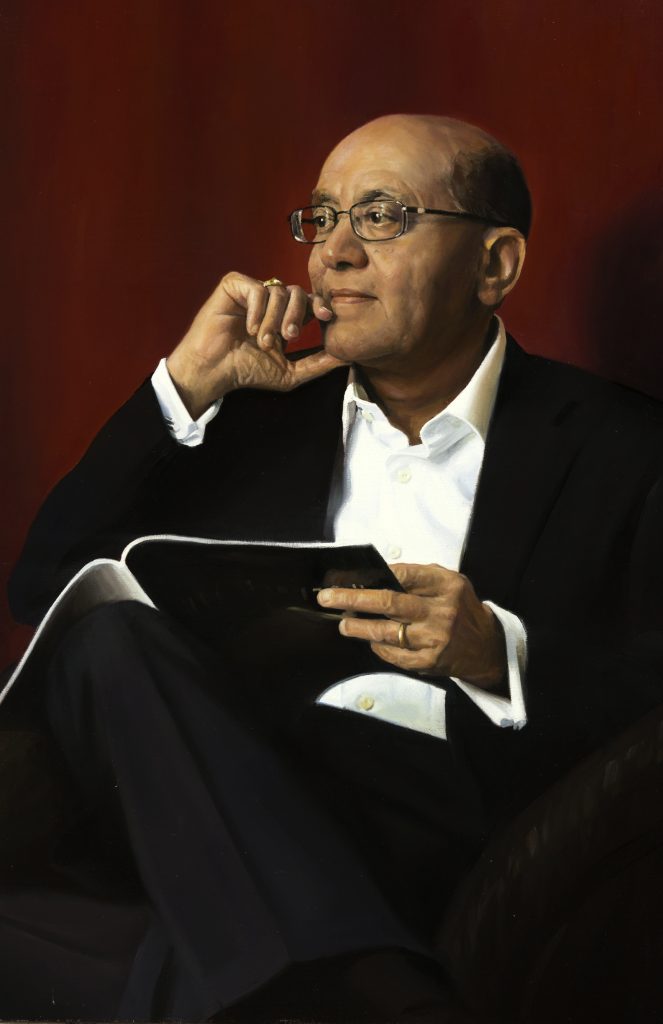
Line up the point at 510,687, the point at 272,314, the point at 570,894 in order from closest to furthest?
1. the point at 570,894
2. the point at 510,687
3. the point at 272,314

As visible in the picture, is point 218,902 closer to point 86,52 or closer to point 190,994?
point 190,994

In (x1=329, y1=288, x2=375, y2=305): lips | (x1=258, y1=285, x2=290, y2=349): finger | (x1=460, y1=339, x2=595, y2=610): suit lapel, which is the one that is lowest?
(x1=460, y1=339, x2=595, y2=610): suit lapel

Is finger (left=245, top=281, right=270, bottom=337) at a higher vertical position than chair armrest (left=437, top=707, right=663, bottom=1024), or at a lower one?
higher

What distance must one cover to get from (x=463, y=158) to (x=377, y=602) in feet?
2.48

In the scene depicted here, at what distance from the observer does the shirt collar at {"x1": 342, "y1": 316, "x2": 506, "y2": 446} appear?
1802mm

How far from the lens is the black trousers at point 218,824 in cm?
169

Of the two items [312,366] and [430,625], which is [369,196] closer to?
[312,366]

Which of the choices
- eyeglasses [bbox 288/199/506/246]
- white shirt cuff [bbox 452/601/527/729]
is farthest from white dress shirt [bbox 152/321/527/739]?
eyeglasses [bbox 288/199/506/246]

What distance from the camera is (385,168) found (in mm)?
1771

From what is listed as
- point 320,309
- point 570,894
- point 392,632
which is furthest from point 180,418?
point 570,894

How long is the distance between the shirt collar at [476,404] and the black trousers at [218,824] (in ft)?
1.60

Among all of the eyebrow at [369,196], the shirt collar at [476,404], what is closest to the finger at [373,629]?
the shirt collar at [476,404]

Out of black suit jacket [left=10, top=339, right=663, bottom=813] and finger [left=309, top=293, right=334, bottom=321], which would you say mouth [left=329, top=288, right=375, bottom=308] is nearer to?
finger [left=309, top=293, right=334, bottom=321]

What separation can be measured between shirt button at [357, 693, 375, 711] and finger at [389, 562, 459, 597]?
190 millimetres
